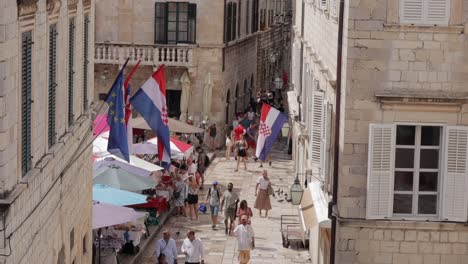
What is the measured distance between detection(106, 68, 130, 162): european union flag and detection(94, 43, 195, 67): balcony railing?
22319 millimetres

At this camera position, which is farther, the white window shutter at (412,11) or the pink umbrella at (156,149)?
the pink umbrella at (156,149)

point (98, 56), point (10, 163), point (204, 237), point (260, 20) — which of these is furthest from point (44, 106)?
point (260, 20)

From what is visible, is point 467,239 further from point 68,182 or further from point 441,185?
point 68,182

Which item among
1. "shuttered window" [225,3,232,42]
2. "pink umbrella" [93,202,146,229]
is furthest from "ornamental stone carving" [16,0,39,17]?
"shuttered window" [225,3,232,42]

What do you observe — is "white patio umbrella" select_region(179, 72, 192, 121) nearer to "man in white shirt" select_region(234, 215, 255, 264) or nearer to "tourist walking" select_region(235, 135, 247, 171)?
"tourist walking" select_region(235, 135, 247, 171)

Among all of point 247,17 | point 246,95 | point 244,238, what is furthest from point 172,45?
point 244,238

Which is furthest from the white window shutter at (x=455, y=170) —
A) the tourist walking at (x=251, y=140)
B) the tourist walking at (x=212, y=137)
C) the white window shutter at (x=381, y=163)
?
the tourist walking at (x=212, y=137)

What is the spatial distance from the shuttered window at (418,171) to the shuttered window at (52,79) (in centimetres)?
508

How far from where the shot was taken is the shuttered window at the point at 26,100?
562 inches

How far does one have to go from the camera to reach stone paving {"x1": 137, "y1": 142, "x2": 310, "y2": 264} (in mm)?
27047

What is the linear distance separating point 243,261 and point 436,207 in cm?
782

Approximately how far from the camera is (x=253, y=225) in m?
30.8

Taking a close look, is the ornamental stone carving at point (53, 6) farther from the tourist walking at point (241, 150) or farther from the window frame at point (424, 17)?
the tourist walking at point (241, 150)

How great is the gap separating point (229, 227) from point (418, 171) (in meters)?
12.2
